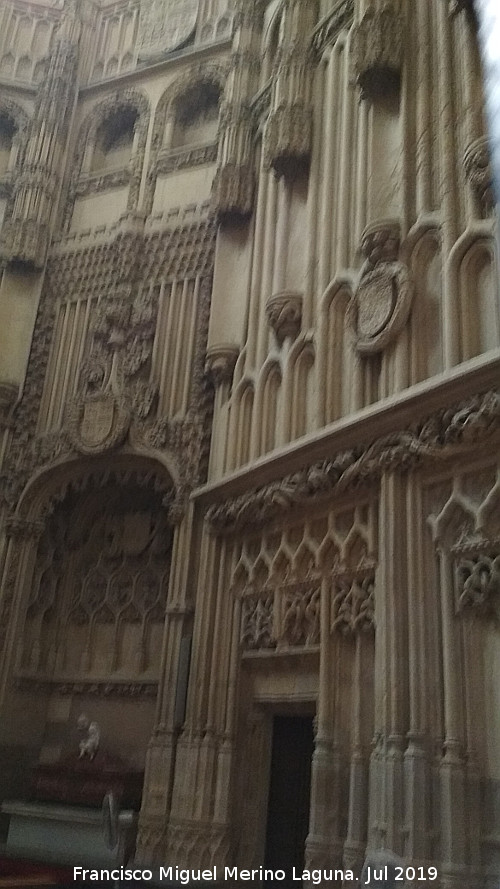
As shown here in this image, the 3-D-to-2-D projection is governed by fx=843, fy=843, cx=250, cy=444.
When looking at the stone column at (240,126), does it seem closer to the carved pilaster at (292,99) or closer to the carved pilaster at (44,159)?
the carved pilaster at (292,99)

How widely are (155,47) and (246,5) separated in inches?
81.4

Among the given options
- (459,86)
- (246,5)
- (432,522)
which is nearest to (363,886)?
(432,522)

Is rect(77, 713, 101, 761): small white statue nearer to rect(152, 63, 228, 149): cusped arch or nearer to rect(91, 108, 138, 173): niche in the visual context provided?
rect(152, 63, 228, 149): cusped arch

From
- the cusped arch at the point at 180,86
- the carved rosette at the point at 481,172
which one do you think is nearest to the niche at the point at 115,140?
the cusped arch at the point at 180,86

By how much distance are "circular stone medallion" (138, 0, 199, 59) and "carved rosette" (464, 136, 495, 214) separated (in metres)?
8.12

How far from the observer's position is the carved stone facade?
619 centimetres

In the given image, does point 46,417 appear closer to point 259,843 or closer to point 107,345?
point 107,345

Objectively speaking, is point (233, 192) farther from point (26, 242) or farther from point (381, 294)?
point (381, 294)

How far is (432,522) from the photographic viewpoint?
638 centimetres

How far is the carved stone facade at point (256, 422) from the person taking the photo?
6188mm

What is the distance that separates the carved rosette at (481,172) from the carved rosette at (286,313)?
246cm

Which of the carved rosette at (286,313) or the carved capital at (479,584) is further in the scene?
the carved rosette at (286,313)

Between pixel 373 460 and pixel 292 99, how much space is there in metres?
5.11

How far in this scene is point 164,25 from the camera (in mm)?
13742
